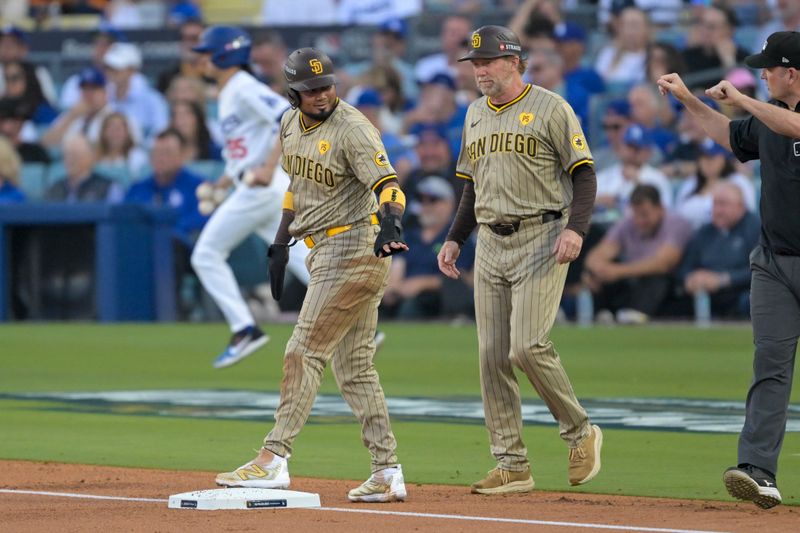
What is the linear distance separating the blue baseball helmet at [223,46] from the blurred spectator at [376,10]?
991 centimetres

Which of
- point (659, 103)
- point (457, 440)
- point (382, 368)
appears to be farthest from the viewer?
point (659, 103)

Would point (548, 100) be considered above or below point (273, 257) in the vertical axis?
above

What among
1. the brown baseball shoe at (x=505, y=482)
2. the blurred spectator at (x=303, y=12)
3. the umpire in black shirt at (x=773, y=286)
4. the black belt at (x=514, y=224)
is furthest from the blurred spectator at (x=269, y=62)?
the umpire in black shirt at (x=773, y=286)

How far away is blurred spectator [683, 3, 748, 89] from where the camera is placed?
797 inches

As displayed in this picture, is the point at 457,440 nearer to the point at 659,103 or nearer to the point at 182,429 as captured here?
the point at 182,429

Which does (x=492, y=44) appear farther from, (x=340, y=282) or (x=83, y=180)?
(x=83, y=180)

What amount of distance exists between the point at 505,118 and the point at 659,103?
12686 mm

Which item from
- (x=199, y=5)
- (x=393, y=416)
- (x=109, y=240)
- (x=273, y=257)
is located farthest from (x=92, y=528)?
(x=199, y=5)

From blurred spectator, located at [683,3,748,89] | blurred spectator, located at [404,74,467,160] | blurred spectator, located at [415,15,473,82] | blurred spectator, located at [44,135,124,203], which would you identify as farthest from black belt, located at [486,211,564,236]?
blurred spectator, located at [44,135,124,203]

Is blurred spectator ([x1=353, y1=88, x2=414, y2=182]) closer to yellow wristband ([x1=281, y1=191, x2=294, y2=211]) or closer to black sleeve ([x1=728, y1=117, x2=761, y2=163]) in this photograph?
yellow wristband ([x1=281, y1=191, x2=294, y2=211])

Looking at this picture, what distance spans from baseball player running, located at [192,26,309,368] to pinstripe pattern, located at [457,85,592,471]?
611cm

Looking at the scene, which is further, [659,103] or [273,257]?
[659,103]

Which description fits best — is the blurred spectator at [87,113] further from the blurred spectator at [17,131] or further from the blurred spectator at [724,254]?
the blurred spectator at [724,254]

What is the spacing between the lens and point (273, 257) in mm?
7961
